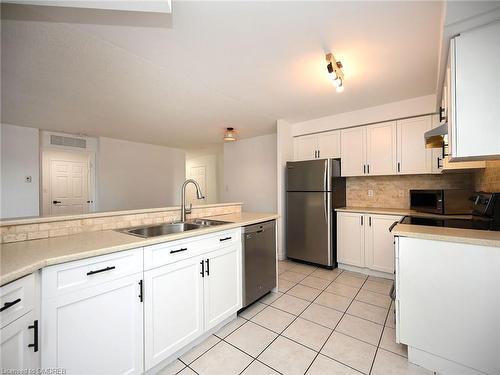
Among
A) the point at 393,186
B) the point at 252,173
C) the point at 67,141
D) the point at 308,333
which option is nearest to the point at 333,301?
the point at 308,333

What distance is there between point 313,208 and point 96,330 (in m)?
2.78

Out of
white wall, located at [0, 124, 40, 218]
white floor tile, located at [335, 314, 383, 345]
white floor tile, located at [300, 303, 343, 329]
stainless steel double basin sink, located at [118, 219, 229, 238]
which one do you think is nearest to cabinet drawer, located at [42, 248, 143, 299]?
stainless steel double basin sink, located at [118, 219, 229, 238]

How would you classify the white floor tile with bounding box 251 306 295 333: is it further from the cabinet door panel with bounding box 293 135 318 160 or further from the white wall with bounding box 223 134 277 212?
the white wall with bounding box 223 134 277 212

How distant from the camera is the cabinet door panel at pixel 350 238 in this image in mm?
3051

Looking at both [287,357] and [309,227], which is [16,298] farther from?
[309,227]

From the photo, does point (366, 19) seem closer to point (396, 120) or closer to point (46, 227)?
point (396, 120)

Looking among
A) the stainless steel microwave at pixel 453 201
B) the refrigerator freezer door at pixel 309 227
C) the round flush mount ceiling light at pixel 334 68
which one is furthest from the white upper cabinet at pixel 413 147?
the round flush mount ceiling light at pixel 334 68

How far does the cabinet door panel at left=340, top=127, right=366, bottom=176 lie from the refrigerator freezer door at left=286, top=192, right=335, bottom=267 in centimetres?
59

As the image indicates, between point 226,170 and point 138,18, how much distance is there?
4.08m

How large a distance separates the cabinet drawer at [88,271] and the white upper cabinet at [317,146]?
3.06 meters

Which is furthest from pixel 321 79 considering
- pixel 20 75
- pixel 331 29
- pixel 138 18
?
pixel 20 75

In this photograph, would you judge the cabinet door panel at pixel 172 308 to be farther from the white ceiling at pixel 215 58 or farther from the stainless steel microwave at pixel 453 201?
the stainless steel microwave at pixel 453 201

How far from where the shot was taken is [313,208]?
3.25m

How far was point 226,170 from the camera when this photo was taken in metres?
5.47
